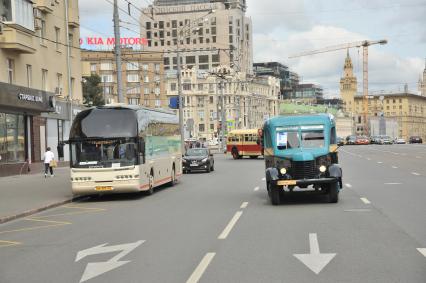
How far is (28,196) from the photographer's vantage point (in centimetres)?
2286

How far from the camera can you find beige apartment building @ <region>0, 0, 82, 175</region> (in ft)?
114

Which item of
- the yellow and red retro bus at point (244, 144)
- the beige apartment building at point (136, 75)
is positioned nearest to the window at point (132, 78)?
the beige apartment building at point (136, 75)

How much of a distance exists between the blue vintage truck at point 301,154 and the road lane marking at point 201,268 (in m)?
7.71

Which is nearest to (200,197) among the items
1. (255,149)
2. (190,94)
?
(255,149)

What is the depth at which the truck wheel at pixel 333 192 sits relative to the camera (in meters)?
17.1

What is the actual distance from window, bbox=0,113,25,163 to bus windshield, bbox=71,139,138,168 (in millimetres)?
14508

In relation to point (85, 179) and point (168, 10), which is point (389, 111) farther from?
point (85, 179)

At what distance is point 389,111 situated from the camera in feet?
609

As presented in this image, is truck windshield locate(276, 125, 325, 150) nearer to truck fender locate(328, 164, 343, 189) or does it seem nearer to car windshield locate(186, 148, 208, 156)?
truck fender locate(328, 164, 343, 189)

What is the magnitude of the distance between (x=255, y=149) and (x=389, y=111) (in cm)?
13747

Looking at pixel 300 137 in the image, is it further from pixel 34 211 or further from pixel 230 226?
pixel 34 211

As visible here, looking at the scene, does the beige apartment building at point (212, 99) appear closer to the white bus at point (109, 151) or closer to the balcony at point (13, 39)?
the balcony at point (13, 39)

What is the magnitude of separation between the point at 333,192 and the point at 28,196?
11.2 meters

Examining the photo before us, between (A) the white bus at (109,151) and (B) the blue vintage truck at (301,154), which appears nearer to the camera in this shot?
(B) the blue vintage truck at (301,154)
